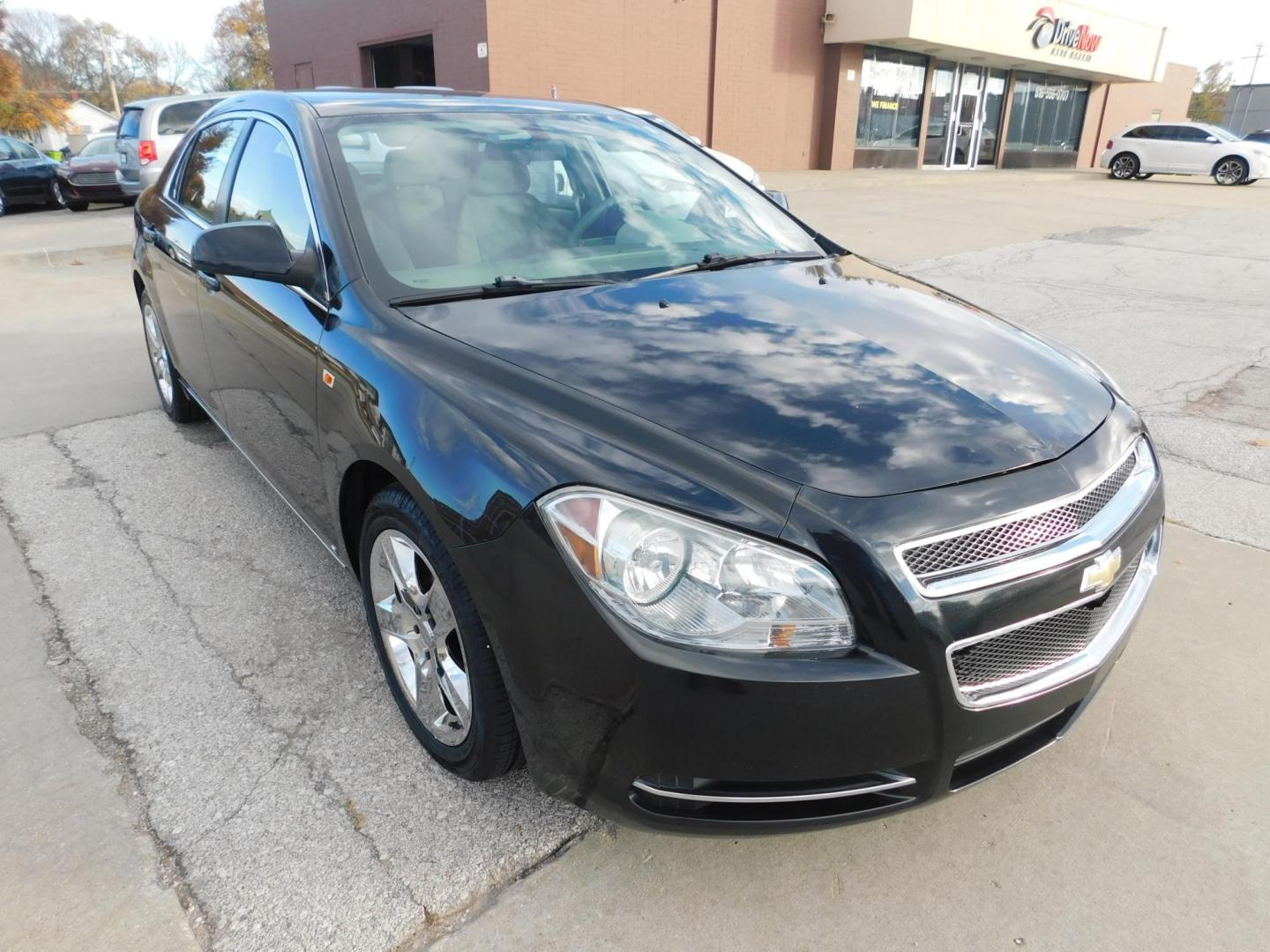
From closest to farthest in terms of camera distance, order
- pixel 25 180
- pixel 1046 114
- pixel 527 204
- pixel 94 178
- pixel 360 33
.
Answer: pixel 527 204 → pixel 94 178 → pixel 25 180 → pixel 360 33 → pixel 1046 114

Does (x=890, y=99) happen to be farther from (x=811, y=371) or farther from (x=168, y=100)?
(x=811, y=371)

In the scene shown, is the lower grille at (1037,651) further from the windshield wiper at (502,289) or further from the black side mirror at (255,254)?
the black side mirror at (255,254)

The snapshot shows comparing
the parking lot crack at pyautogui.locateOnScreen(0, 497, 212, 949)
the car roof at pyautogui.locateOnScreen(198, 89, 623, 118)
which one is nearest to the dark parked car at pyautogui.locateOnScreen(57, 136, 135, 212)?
the car roof at pyautogui.locateOnScreen(198, 89, 623, 118)

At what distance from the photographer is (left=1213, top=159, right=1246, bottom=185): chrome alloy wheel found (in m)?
24.6

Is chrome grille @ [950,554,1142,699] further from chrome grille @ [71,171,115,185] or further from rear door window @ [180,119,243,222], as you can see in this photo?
chrome grille @ [71,171,115,185]

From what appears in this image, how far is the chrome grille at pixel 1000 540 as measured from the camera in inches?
65.0

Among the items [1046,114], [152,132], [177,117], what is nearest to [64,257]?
[152,132]

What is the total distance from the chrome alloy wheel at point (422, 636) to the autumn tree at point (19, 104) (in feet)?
128

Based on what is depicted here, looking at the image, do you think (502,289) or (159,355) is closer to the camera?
(502,289)

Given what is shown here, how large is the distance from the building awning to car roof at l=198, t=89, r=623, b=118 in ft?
74.9

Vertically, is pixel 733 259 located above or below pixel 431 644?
above

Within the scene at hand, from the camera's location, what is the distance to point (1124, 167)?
2633 cm

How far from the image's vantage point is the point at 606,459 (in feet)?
5.71

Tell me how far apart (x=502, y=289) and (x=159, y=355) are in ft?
10.7
